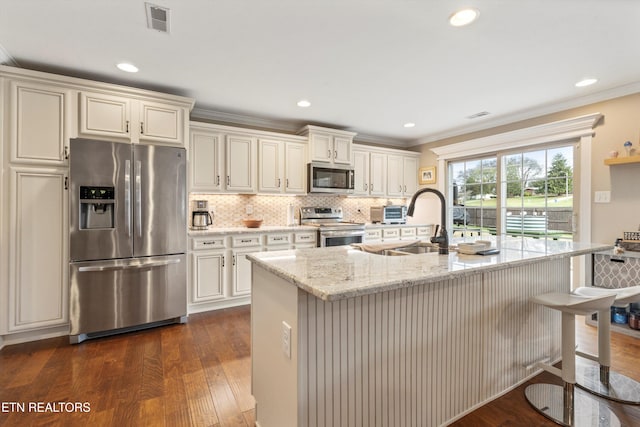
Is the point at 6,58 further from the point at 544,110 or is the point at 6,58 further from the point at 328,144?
the point at 544,110

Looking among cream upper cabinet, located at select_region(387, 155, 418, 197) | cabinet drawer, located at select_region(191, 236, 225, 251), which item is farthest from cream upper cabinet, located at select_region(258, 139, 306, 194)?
cream upper cabinet, located at select_region(387, 155, 418, 197)

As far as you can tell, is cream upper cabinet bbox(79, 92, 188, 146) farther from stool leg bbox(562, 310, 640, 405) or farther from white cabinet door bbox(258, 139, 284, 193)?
stool leg bbox(562, 310, 640, 405)

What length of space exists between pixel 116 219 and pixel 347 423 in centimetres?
264

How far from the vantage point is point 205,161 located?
3.69 m

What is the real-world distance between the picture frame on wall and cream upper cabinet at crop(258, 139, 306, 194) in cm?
242

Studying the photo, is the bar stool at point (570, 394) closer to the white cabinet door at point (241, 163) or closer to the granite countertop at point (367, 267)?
the granite countertop at point (367, 267)

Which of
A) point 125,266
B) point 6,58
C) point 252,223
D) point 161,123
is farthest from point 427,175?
point 6,58

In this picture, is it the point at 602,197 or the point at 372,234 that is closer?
the point at 602,197

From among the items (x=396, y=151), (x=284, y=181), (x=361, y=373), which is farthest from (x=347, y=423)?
(x=396, y=151)

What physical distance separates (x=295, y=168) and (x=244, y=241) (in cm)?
136

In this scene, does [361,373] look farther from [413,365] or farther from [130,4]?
[130,4]

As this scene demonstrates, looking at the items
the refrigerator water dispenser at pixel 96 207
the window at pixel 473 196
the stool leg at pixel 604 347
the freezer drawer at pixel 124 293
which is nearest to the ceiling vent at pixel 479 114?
the window at pixel 473 196

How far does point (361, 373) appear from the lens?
4.31ft

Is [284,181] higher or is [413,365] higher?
[284,181]
